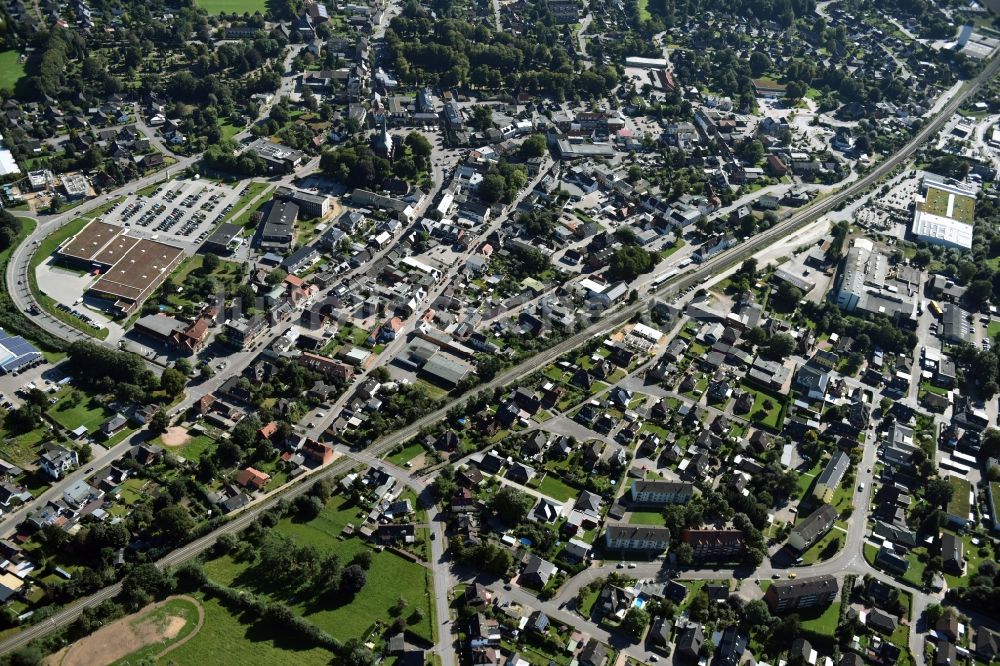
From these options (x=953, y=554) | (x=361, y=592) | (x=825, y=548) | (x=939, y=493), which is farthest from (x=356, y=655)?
(x=939, y=493)

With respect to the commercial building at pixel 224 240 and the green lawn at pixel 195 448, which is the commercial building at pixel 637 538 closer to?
the green lawn at pixel 195 448

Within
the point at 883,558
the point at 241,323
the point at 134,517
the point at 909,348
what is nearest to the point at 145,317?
the point at 241,323

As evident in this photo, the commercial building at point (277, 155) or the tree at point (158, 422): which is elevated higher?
the commercial building at point (277, 155)

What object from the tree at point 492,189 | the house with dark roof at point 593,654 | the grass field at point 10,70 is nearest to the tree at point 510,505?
the house with dark roof at point 593,654

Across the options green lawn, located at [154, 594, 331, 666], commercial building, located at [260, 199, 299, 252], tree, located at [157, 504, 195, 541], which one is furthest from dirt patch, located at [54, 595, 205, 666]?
commercial building, located at [260, 199, 299, 252]

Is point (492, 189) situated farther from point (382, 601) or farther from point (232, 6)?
point (232, 6)

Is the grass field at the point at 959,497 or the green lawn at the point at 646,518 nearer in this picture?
the green lawn at the point at 646,518
